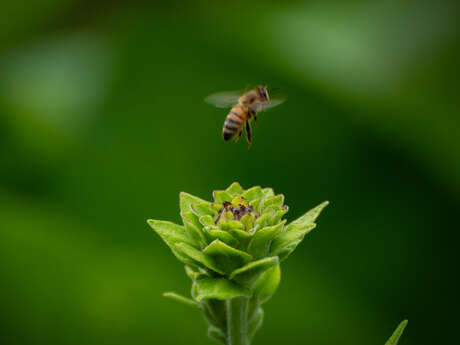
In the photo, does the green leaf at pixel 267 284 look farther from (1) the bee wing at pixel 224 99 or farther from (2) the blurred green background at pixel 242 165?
(2) the blurred green background at pixel 242 165

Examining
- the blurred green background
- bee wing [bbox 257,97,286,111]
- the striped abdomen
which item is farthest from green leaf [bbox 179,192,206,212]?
the blurred green background

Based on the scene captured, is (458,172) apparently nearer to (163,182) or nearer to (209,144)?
(209,144)

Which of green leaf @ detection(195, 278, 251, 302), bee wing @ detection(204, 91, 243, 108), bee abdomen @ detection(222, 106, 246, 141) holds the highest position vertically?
bee wing @ detection(204, 91, 243, 108)

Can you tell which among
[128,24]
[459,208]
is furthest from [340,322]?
[128,24]

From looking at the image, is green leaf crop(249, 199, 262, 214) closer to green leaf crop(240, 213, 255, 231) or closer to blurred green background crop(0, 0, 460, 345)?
green leaf crop(240, 213, 255, 231)

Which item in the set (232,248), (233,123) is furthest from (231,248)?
(233,123)

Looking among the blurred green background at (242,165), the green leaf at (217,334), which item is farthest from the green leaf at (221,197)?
the blurred green background at (242,165)

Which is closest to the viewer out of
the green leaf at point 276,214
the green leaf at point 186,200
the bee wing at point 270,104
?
the green leaf at point 276,214

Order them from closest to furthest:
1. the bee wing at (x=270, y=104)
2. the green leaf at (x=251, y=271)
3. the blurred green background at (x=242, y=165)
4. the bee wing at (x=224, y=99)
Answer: the green leaf at (x=251, y=271) < the bee wing at (x=270, y=104) < the bee wing at (x=224, y=99) < the blurred green background at (x=242, y=165)
